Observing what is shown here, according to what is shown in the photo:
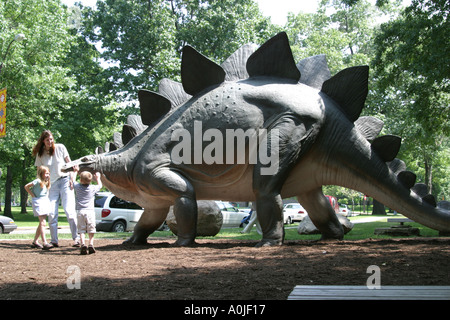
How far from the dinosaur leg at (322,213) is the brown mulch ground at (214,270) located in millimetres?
760

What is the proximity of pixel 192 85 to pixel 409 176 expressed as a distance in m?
3.21

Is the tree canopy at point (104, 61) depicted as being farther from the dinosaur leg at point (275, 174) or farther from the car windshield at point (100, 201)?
the dinosaur leg at point (275, 174)

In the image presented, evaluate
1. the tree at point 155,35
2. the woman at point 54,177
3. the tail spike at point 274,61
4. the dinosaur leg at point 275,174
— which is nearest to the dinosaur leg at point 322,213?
the dinosaur leg at point 275,174

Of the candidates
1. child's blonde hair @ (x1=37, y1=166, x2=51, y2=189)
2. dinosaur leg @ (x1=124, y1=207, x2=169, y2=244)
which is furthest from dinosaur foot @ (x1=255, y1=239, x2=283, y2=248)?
child's blonde hair @ (x1=37, y1=166, x2=51, y2=189)

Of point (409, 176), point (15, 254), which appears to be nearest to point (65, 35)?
point (15, 254)

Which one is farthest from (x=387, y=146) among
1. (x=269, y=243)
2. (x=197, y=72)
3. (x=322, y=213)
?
(x=197, y=72)

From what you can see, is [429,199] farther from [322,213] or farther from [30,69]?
[30,69]

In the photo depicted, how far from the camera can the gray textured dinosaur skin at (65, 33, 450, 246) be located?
19.0ft

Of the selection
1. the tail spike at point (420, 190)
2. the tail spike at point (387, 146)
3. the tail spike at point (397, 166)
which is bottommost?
the tail spike at point (420, 190)

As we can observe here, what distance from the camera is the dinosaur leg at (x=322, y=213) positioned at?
21.5ft

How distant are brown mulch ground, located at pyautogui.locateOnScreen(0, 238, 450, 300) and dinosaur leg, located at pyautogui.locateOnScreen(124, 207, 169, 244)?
895 millimetres

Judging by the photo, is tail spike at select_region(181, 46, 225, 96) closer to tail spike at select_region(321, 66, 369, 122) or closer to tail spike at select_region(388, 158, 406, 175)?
tail spike at select_region(321, 66, 369, 122)

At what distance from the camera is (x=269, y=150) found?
5.75 meters

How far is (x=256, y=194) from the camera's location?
5.81 m
